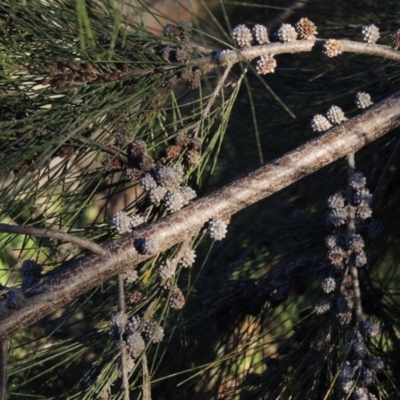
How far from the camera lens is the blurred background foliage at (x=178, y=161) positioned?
0.95 meters

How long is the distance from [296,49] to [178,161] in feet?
0.80

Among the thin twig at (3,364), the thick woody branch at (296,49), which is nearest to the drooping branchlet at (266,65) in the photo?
the thick woody branch at (296,49)

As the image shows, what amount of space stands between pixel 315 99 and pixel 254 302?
423mm

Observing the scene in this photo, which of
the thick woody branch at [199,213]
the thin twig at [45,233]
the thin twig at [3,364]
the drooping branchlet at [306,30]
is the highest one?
the drooping branchlet at [306,30]

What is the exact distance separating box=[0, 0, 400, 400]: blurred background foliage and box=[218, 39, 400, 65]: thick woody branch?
39mm

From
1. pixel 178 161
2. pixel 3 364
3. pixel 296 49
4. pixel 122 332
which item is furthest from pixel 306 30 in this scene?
pixel 3 364

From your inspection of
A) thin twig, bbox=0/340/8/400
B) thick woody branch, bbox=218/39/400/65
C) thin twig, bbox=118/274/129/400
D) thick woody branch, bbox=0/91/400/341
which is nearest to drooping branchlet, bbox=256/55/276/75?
thick woody branch, bbox=218/39/400/65

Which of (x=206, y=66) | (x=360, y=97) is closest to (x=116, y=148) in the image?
(x=206, y=66)

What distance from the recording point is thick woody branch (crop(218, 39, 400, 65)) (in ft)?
3.63

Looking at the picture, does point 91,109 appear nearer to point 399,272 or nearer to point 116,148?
point 116,148

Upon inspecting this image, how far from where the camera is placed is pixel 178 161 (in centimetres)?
108

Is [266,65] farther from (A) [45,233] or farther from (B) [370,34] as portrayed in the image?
(A) [45,233]

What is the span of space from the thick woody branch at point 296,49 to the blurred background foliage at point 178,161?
1.5 inches

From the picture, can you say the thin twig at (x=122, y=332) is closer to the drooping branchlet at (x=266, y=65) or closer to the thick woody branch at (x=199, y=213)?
the thick woody branch at (x=199, y=213)
